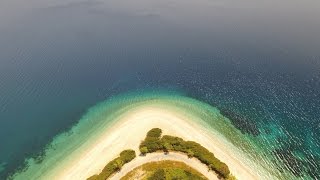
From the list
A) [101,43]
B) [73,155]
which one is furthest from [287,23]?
[73,155]

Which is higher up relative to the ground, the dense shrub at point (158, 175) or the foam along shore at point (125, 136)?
the foam along shore at point (125, 136)

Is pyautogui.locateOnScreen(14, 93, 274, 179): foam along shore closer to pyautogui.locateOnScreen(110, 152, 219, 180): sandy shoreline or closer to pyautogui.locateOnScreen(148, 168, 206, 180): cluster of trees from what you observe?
pyautogui.locateOnScreen(110, 152, 219, 180): sandy shoreline

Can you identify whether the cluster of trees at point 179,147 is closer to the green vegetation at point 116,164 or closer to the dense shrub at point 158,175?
the green vegetation at point 116,164

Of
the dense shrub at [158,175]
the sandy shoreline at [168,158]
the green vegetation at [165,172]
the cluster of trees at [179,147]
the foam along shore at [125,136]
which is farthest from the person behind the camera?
the foam along shore at [125,136]

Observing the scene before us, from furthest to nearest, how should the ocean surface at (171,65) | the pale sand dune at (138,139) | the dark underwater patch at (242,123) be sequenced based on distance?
the ocean surface at (171,65) < the dark underwater patch at (242,123) < the pale sand dune at (138,139)

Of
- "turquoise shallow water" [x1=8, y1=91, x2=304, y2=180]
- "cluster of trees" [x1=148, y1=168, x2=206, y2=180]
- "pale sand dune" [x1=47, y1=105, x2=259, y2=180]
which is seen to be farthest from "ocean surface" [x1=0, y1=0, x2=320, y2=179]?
"cluster of trees" [x1=148, y1=168, x2=206, y2=180]

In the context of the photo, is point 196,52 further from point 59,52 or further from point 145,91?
point 59,52

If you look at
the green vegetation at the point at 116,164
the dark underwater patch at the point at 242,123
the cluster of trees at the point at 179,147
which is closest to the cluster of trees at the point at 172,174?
the cluster of trees at the point at 179,147

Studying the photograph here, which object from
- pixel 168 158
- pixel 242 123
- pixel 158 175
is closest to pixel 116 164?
pixel 158 175
